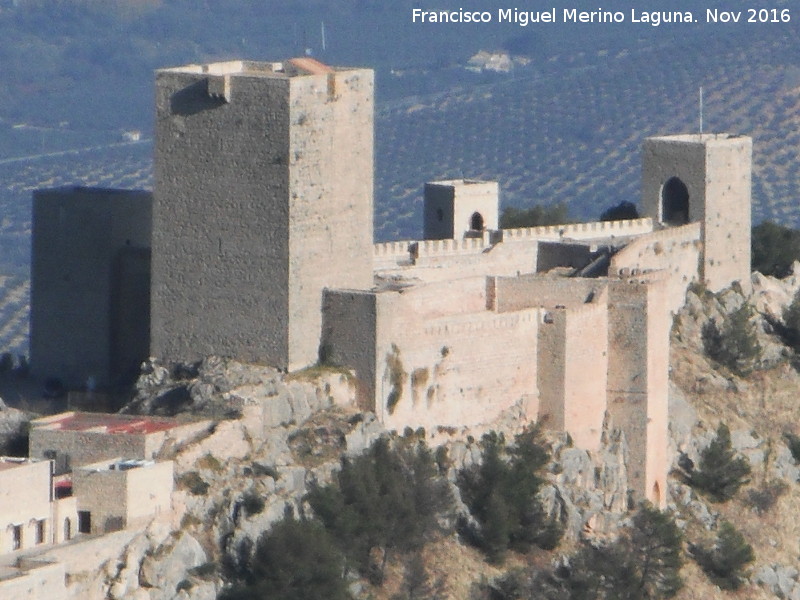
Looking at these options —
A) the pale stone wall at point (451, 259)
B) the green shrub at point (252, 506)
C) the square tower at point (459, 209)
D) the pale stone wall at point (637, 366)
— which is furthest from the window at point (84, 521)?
the square tower at point (459, 209)

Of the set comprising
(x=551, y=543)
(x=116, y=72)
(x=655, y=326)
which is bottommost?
(x=551, y=543)

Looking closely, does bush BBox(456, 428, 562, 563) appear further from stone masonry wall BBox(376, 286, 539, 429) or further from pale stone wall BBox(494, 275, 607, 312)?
pale stone wall BBox(494, 275, 607, 312)

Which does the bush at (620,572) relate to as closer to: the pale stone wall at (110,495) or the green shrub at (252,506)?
the green shrub at (252,506)

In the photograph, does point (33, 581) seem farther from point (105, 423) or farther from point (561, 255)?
point (561, 255)

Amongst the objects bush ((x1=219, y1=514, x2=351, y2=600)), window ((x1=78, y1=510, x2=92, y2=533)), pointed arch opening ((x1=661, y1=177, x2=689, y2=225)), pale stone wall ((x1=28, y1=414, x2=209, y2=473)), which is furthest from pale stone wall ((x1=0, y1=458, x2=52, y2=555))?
pointed arch opening ((x1=661, y1=177, x2=689, y2=225))

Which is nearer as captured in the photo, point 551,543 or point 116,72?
point 551,543

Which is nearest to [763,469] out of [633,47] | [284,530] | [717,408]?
[717,408]

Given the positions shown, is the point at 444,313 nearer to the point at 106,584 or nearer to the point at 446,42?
the point at 106,584
